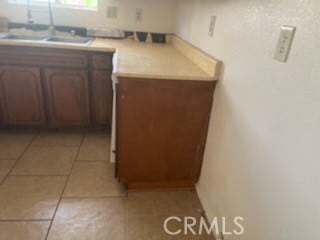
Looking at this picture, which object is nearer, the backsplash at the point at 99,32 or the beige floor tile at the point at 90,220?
the beige floor tile at the point at 90,220

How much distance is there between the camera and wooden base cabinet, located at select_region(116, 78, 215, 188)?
1411mm

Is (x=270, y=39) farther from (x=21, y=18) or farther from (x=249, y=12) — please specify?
(x=21, y=18)

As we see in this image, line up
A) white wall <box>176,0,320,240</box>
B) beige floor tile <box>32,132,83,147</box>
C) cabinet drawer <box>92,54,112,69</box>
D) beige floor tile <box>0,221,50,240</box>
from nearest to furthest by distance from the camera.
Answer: white wall <box>176,0,320,240</box> < beige floor tile <box>0,221,50,240</box> < cabinet drawer <box>92,54,112,69</box> < beige floor tile <box>32,132,83,147</box>

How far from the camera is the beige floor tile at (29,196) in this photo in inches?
56.8

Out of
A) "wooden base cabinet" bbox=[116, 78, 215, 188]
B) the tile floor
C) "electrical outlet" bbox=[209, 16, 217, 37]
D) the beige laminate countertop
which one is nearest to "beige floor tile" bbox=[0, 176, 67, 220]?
the tile floor

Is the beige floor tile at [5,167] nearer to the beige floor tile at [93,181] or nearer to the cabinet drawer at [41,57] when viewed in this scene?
the beige floor tile at [93,181]

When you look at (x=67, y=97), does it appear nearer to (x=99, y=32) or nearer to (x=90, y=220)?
(x=99, y=32)

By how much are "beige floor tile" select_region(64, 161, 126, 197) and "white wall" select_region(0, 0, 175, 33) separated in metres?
1.52

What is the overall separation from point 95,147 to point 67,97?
53 cm

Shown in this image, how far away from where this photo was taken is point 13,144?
2145 mm

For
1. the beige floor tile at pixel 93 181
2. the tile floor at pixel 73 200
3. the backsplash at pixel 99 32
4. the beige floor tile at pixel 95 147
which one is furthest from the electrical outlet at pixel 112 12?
the beige floor tile at pixel 93 181

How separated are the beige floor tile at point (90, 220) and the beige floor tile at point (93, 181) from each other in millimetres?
65

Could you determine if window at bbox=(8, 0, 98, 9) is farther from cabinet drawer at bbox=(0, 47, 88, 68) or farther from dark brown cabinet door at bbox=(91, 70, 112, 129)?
dark brown cabinet door at bbox=(91, 70, 112, 129)

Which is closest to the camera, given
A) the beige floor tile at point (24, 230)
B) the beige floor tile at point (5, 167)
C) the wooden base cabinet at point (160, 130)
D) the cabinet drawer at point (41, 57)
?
the beige floor tile at point (24, 230)
